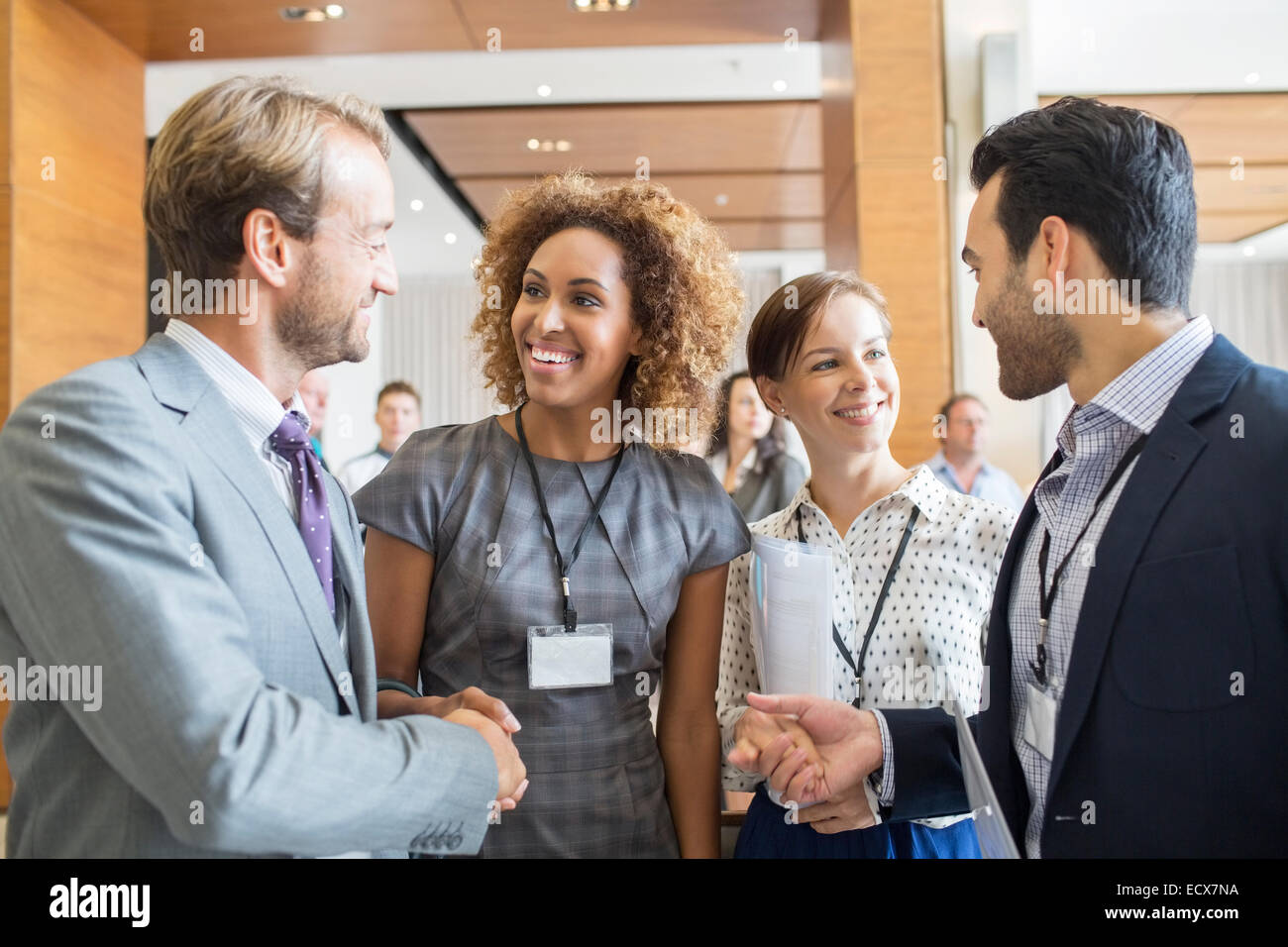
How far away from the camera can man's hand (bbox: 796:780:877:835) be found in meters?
1.50

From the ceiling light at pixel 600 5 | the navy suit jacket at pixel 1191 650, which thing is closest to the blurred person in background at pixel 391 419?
the ceiling light at pixel 600 5

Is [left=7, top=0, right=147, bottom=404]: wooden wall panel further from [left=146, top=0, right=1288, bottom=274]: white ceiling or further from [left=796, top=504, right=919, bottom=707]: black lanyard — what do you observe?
[left=796, top=504, right=919, bottom=707]: black lanyard

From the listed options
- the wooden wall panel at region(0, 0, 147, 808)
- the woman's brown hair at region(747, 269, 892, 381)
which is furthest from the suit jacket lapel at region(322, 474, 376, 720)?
the wooden wall panel at region(0, 0, 147, 808)

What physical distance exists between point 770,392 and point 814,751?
72 centimetres

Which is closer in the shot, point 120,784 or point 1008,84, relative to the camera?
point 120,784

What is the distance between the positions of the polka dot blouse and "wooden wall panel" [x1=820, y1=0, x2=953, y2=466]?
2659 mm

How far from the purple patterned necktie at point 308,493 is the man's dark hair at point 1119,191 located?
3.33 ft

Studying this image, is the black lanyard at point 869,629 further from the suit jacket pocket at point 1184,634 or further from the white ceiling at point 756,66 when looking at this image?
the white ceiling at point 756,66

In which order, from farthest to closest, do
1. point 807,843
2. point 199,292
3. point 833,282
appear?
1. point 833,282
2. point 807,843
3. point 199,292

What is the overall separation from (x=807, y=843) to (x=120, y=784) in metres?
1.05

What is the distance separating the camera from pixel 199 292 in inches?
48.8

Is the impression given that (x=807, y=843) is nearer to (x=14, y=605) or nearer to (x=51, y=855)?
(x=51, y=855)

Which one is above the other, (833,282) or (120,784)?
(833,282)

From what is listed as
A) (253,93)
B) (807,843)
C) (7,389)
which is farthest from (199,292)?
(7,389)
